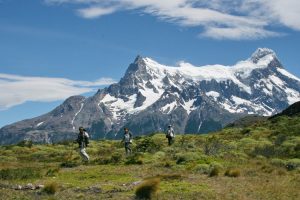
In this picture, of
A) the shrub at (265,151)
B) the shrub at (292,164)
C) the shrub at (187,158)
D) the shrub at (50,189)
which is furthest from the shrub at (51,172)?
the shrub at (265,151)

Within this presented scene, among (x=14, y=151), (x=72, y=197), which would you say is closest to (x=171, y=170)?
(x=72, y=197)

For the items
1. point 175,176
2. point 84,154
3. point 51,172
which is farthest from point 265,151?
point 51,172

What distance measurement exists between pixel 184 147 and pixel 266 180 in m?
20.2

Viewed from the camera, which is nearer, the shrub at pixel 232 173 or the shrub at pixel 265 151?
the shrub at pixel 232 173

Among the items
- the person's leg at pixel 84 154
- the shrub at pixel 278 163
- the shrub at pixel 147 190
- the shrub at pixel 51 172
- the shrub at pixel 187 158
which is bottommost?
the shrub at pixel 147 190

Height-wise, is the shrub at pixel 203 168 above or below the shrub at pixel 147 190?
above

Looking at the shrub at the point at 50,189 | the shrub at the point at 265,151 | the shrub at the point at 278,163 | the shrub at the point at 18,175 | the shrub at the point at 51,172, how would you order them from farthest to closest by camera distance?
the shrub at the point at 265,151 → the shrub at the point at 278,163 → the shrub at the point at 51,172 → the shrub at the point at 18,175 → the shrub at the point at 50,189

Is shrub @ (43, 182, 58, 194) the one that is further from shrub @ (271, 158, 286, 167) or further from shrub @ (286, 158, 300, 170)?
shrub @ (271, 158, 286, 167)

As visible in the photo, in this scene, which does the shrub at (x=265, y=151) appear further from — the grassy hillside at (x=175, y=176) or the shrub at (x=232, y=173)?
the shrub at (x=232, y=173)

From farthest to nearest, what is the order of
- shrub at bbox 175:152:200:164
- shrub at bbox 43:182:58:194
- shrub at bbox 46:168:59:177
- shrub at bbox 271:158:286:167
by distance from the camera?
shrub at bbox 175:152:200:164 → shrub at bbox 271:158:286:167 → shrub at bbox 46:168:59:177 → shrub at bbox 43:182:58:194

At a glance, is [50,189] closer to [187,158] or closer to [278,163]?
[187,158]

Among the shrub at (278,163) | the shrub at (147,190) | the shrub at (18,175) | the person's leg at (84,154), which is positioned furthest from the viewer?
the person's leg at (84,154)

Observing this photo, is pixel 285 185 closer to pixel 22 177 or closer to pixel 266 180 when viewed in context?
pixel 266 180

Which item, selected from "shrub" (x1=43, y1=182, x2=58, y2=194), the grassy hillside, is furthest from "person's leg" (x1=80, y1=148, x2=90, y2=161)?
"shrub" (x1=43, y1=182, x2=58, y2=194)
